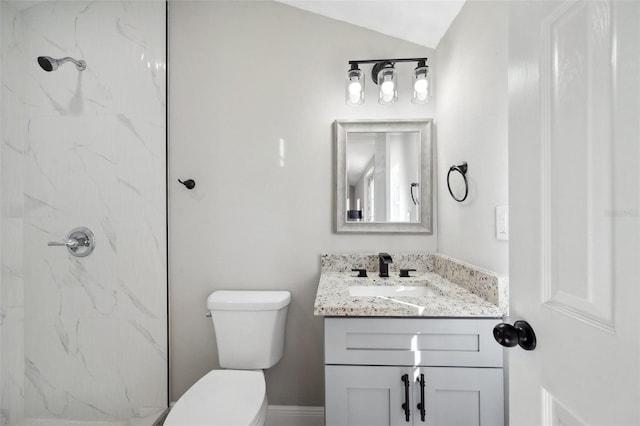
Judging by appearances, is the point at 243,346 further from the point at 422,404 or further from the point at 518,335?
the point at 518,335

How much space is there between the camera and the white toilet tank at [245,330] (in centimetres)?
155

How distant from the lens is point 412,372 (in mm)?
1118

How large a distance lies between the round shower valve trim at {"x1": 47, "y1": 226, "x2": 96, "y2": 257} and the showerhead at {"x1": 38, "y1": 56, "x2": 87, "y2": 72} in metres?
0.87

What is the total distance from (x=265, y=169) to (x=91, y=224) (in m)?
1.04

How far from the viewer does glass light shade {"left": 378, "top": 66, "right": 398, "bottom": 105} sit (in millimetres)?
1604

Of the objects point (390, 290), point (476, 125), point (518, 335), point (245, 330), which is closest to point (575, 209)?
point (518, 335)

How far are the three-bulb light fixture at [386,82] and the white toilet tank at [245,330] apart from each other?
1194mm

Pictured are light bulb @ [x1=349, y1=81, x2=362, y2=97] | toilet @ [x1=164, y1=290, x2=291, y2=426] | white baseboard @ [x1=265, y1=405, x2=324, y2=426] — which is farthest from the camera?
white baseboard @ [x1=265, y1=405, x2=324, y2=426]

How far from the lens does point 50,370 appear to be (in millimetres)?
1768

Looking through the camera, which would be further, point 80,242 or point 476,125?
point 80,242

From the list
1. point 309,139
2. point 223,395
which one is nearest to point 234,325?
point 223,395

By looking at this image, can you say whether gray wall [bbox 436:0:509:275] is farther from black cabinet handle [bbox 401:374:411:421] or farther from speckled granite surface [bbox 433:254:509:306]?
black cabinet handle [bbox 401:374:411:421]

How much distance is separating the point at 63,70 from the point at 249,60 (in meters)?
1.07

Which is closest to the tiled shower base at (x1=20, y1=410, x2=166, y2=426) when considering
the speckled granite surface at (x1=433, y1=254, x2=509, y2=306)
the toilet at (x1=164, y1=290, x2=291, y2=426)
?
the toilet at (x1=164, y1=290, x2=291, y2=426)
